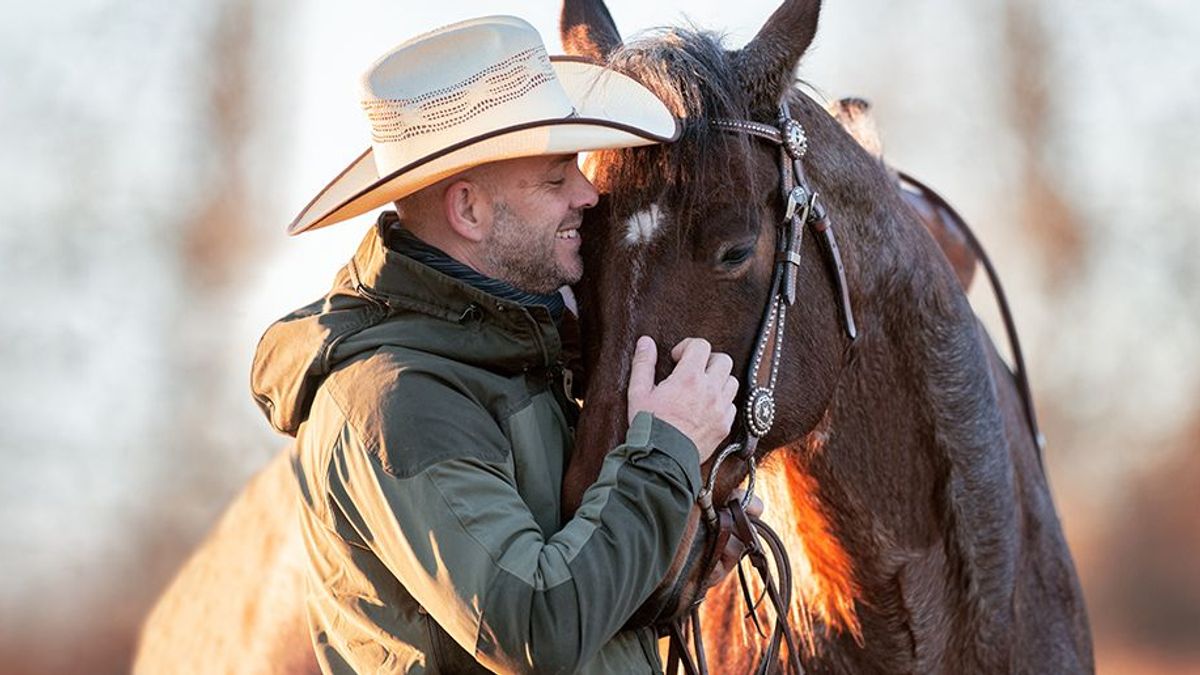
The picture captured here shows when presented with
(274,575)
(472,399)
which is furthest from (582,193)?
(274,575)

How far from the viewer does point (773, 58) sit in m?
3.01

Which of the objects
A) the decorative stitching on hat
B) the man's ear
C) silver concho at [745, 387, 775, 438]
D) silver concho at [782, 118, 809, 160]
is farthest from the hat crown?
silver concho at [745, 387, 775, 438]

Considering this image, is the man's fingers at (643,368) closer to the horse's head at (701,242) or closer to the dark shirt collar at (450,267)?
the horse's head at (701,242)

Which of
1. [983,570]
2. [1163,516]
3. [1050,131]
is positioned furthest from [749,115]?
[1050,131]

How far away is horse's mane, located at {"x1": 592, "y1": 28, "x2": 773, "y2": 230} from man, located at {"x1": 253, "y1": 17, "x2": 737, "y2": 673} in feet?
0.23

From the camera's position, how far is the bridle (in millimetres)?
2758

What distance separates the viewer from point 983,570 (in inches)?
135

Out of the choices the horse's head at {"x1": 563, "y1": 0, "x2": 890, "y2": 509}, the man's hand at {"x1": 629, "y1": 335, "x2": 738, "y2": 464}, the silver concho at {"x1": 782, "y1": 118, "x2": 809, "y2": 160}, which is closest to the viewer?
the man's hand at {"x1": 629, "y1": 335, "x2": 738, "y2": 464}

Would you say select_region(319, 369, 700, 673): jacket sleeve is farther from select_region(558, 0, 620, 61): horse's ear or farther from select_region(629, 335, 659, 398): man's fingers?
select_region(558, 0, 620, 61): horse's ear

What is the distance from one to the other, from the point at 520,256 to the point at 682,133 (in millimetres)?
382

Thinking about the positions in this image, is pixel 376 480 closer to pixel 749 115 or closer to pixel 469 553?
pixel 469 553

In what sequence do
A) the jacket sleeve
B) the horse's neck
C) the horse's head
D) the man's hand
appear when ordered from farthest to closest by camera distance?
the horse's neck
the horse's head
the man's hand
the jacket sleeve

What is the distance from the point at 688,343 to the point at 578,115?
1.51ft

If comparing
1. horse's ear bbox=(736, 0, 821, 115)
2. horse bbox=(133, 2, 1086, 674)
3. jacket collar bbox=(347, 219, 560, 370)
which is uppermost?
horse's ear bbox=(736, 0, 821, 115)
